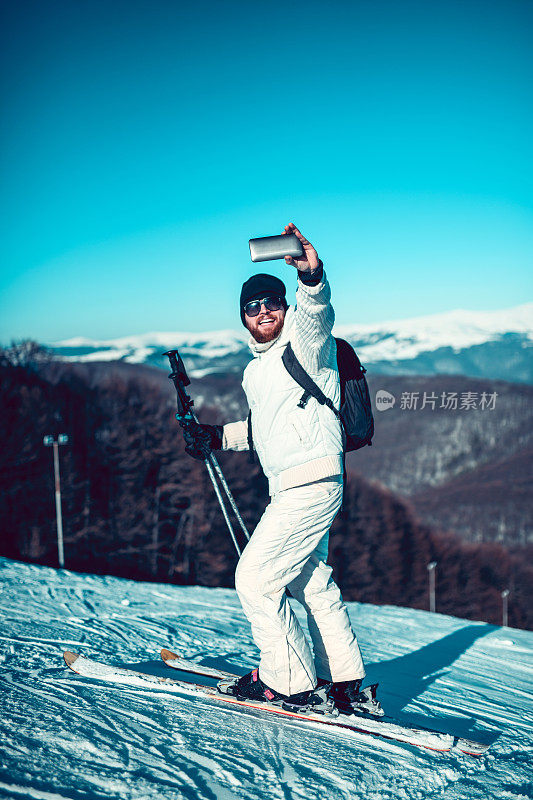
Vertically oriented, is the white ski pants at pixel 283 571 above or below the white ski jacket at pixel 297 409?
below

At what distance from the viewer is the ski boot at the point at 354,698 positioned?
3066 mm

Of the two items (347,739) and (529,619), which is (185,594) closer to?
(347,739)

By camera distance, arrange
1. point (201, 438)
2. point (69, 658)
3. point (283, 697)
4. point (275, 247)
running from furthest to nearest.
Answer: point (69, 658) → point (201, 438) → point (283, 697) → point (275, 247)

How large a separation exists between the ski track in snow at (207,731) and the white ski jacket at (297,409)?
3.85 ft

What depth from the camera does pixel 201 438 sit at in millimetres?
3475

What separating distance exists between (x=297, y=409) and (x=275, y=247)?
762 millimetres

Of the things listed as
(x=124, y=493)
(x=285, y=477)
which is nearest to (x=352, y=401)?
(x=285, y=477)

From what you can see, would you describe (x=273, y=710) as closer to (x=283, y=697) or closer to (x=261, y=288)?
(x=283, y=697)

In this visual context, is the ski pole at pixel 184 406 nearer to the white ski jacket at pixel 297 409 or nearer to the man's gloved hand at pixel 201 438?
the man's gloved hand at pixel 201 438

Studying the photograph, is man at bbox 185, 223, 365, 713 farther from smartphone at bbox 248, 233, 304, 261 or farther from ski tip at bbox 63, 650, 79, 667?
ski tip at bbox 63, 650, 79, 667

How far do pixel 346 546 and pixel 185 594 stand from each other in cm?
4569

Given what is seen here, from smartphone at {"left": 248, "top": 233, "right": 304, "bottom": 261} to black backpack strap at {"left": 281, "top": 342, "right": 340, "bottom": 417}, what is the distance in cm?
47

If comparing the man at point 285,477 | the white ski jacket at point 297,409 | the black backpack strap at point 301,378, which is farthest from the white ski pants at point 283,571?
the black backpack strap at point 301,378

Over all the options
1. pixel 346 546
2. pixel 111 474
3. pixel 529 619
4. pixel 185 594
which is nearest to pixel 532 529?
pixel 529 619
